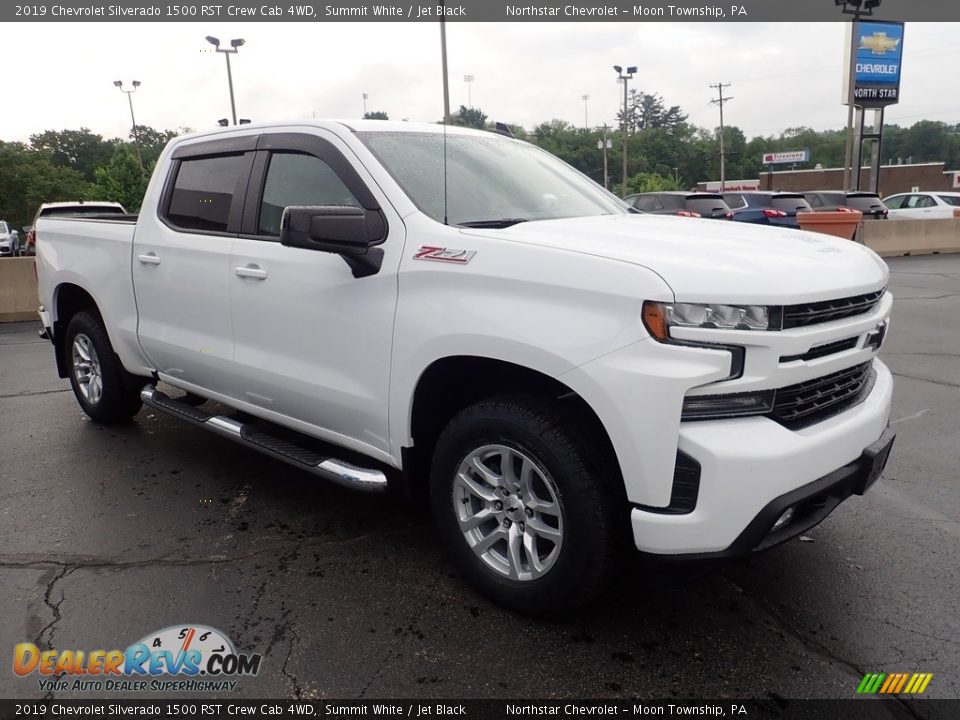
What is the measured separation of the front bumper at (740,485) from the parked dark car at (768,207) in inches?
713

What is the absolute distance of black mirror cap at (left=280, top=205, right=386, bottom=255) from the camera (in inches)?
117

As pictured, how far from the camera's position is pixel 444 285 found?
9.57ft

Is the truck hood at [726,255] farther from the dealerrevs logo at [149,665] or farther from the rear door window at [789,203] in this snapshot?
the rear door window at [789,203]

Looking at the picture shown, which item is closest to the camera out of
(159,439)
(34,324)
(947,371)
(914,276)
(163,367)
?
(163,367)

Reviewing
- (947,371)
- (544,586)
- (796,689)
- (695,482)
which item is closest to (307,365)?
(544,586)

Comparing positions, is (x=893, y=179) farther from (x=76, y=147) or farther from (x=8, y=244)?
(x=76, y=147)

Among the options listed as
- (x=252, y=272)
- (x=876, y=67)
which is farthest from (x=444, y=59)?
(x=876, y=67)

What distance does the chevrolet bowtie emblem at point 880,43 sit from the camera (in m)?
30.0

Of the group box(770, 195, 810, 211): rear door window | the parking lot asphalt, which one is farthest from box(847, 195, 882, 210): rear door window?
the parking lot asphalt

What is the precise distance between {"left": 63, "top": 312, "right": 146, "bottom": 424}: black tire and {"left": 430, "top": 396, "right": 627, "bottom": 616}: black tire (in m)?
3.35

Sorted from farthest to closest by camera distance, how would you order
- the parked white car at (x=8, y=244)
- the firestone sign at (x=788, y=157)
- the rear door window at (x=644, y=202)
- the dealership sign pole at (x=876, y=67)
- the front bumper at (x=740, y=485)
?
the firestone sign at (x=788, y=157)
the dealership sign pole at (x=876, y=67)
the parked white car at (x=8, y=244)
the rear door window at (x=644, y=202)
the front bumper at (x=740, y=485)

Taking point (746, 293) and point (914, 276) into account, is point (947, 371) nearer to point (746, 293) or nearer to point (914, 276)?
point (746, 293)

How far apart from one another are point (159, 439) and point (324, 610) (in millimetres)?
2891

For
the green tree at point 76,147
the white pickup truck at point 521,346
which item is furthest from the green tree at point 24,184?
the white pickup truck at point 521,346
